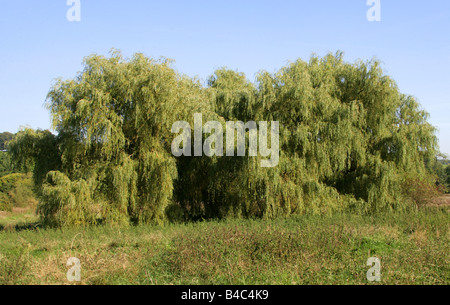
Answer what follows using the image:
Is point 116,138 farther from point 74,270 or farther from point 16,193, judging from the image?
point 16,193

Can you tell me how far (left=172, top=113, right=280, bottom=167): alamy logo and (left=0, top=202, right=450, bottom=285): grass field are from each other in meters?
4.52

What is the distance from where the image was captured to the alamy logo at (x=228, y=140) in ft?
44.5

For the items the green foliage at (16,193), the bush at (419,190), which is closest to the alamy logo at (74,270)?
the bush at (419,190)

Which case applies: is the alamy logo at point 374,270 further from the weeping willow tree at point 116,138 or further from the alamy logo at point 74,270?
the weeping willow tree at point 116,138

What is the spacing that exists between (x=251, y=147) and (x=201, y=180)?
4.04 metres

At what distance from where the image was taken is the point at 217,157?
14.6 metres

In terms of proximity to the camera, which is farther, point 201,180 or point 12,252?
point 201,180

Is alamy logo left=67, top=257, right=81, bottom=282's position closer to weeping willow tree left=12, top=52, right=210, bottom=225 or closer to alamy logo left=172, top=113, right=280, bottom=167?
weeping willow tree left=12, top=52, right=210, bottom=225

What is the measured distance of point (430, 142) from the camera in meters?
15.8

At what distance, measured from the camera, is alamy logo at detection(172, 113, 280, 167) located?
13.6 m

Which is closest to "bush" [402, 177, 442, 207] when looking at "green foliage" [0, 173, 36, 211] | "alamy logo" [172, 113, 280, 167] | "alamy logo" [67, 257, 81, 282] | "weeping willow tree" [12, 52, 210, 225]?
"alamy logo" [172, 113, 280, 167]

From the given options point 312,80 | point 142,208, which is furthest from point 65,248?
point 312,80

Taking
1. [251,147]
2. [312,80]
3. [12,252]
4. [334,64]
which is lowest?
[12,252]
